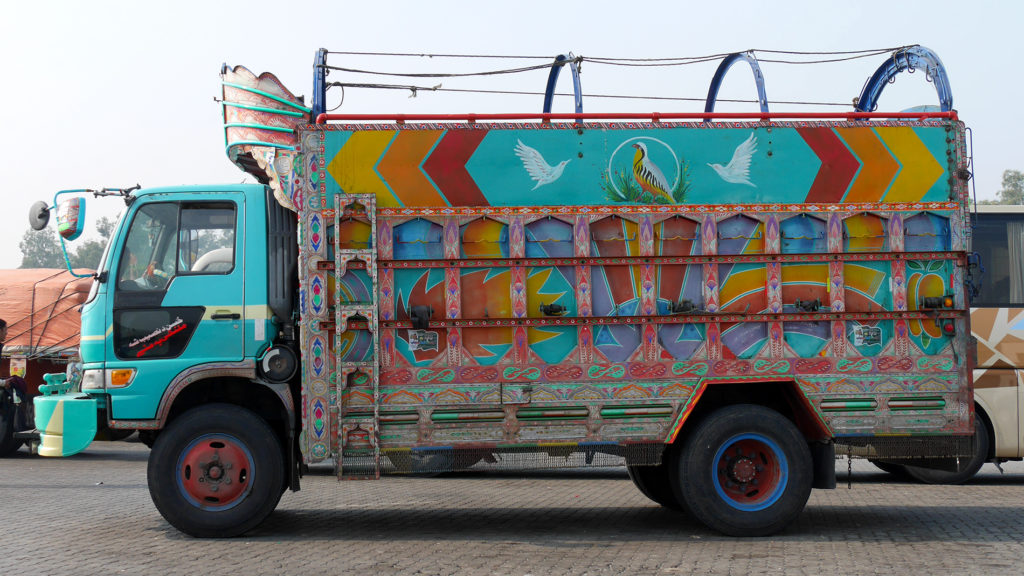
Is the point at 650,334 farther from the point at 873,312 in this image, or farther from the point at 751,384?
the point at 873,312

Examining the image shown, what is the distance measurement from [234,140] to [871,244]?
5484mm

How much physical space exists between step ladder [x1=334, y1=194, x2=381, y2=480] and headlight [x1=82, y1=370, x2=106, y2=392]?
188cm

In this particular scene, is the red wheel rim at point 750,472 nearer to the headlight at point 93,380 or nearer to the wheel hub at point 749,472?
the wheel hub at point 749,472

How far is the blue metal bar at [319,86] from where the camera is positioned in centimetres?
862

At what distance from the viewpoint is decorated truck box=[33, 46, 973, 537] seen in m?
7.75

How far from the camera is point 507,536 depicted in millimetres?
8078

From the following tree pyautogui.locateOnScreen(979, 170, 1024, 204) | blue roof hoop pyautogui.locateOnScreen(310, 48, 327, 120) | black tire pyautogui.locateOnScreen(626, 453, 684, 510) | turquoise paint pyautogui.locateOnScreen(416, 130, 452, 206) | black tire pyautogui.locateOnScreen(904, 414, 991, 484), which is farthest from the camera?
tree pyautogui.locateOnScreen(979, 170, 1024, 204)

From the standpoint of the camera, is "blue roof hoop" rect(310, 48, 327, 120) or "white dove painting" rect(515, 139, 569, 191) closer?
"white dove painting" rect(515, 139, 569, 191)

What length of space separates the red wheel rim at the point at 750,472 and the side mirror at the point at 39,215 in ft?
18.7

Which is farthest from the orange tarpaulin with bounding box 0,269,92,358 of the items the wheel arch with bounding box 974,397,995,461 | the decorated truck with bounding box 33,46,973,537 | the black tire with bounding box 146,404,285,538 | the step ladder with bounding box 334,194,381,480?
the wheel arch with bounding box 974,397,995,461

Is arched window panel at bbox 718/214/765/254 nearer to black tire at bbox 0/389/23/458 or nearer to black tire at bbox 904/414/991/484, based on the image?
black tire at bbox 904/414/991/484

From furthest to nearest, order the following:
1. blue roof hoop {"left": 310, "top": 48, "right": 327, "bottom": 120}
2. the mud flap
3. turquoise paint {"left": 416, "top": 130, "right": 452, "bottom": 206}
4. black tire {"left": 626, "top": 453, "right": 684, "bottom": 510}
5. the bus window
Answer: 1. the bus window
2. black tire {"left": 626, "top": 453, "right": 684, "bottom": 510}
3. blue roof hoop {"left": 310, "top": 48, "right": 327, "bottom": 120}
4. turquoise paint {"left": 416, "top": 130, "right": 452, "bottom": 206}
5. the mud flap

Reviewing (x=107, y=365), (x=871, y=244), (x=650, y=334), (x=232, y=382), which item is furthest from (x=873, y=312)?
(x=107, y=365)

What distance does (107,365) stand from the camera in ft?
25.4
